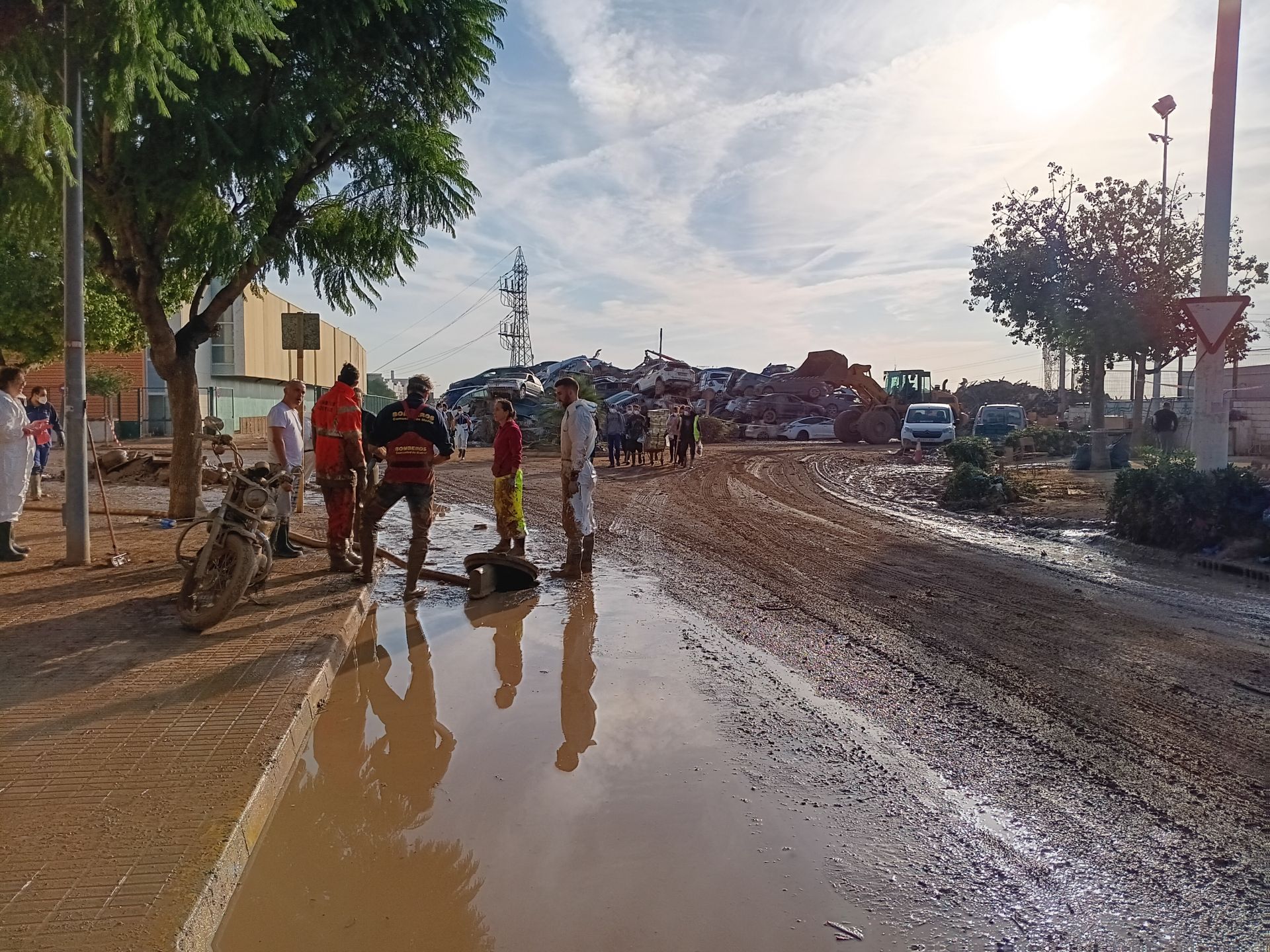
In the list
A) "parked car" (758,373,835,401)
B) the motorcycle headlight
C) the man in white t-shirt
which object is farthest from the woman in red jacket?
"parked car" (758,373,835,401)

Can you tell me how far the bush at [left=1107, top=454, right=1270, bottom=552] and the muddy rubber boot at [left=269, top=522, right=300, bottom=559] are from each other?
32.0 ft

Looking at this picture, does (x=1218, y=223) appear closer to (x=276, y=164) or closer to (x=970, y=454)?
(x=970, y=454)

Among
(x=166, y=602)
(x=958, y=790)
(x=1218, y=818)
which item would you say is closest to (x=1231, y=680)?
(x=1218, y=818)

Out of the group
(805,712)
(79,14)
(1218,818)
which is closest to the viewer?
(1218,818)

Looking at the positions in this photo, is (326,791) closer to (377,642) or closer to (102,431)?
(377,642)

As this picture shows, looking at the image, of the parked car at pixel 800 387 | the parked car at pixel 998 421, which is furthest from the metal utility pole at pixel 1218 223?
the parked car at pixel 800 387

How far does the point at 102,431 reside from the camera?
1293 inches

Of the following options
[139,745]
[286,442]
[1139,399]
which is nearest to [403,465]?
[286,442]

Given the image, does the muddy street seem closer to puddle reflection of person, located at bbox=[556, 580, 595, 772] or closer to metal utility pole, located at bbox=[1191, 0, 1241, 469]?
puddle reflection of person, located at bbox=[556, 580, 595, 772]

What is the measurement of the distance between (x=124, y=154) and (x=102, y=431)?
2731 centimetres

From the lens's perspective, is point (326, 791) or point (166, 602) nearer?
point (326, 791)

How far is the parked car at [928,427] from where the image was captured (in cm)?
2839

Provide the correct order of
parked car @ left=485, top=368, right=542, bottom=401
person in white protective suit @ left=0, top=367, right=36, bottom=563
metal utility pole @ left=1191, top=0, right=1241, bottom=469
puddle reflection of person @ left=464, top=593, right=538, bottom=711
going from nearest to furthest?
puddle reflection of person @ left=464, top=593, right=538, bottom=711 < person in white protective suit @ left=0, top=367, right=36, bottom=563 < metal utility pole @ left=1191, top=0, right=1241, bottom=469 < parked car @ left=485, top=368, right=542, bottom=401

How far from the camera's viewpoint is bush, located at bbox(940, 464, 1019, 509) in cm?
1543
